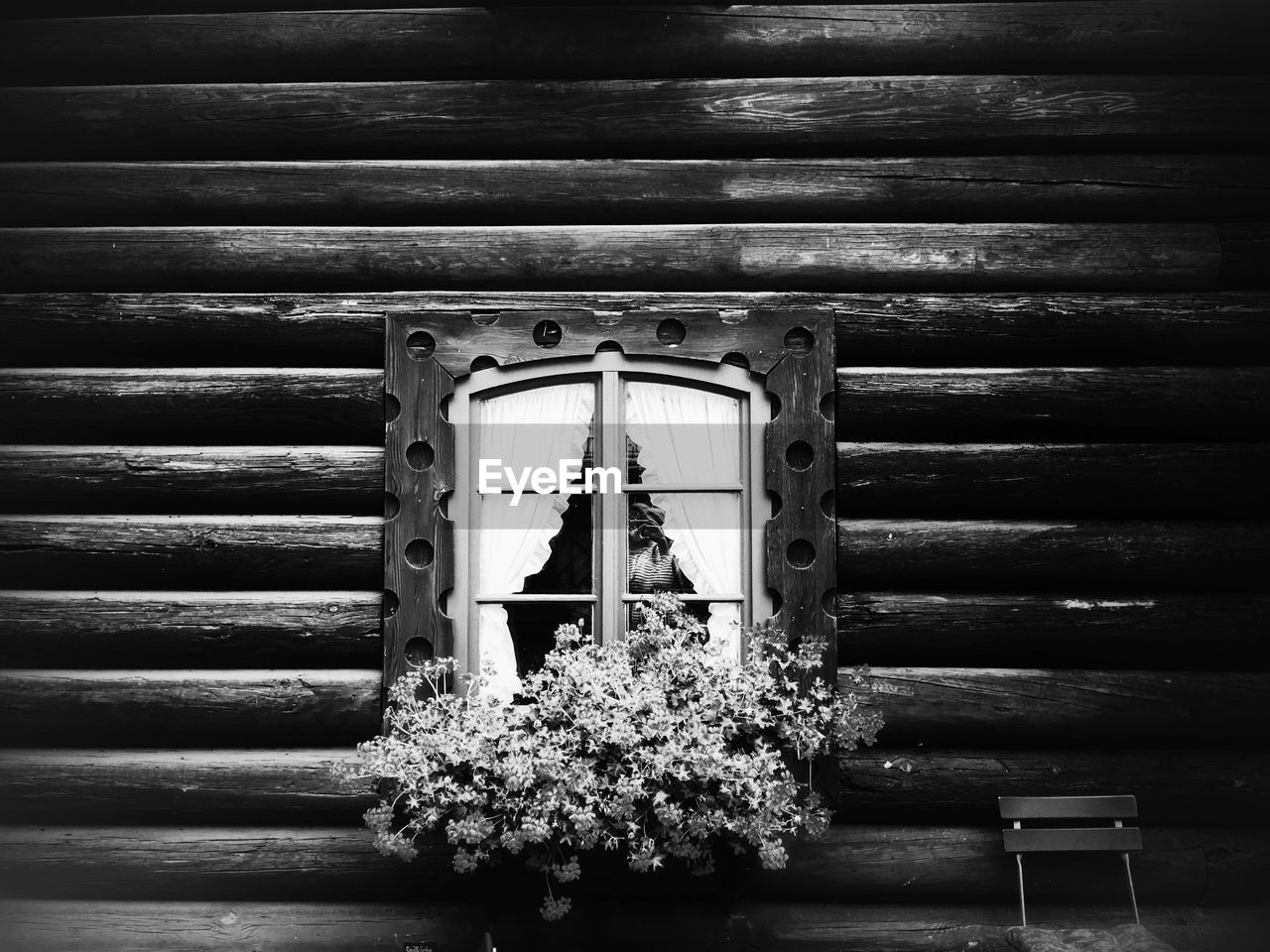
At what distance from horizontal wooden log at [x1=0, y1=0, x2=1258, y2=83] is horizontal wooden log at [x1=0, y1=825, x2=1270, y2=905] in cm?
293

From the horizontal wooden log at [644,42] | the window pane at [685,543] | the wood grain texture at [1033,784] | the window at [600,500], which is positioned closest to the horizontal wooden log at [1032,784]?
the wood grain texture at [1033,784]

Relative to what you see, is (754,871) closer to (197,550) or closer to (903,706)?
(903,706)

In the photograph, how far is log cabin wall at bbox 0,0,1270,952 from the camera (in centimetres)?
349

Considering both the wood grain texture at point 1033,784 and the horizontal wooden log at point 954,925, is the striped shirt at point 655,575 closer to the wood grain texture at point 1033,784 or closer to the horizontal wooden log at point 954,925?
the wood grain texture at point 1033,784

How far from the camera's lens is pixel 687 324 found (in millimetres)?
3639

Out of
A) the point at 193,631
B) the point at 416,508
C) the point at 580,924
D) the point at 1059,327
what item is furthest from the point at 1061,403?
the point at 193,631

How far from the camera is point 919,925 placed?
3.47 m

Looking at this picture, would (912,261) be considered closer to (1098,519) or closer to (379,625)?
(1098,519)

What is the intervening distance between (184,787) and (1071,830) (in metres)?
3.21

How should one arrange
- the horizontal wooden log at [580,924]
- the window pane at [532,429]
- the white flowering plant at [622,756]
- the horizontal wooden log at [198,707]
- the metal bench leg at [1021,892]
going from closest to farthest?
1. the white flowering plant at [622,756]
2. the metal bench leg at [1021,892]
3. the horizontal wooden log at [580,924]
4. the horizontal wooden log at [198,707]
5. the window pane at [532,429]

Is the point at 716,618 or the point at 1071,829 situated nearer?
the point at 1071,829

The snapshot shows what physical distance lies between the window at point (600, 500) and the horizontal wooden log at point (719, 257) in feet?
1.26

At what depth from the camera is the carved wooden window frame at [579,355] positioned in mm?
3500

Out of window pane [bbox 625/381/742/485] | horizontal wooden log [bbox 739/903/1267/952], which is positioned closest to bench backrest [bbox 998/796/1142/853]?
horizontal wooden log [bbox 739/903/1267/952]
